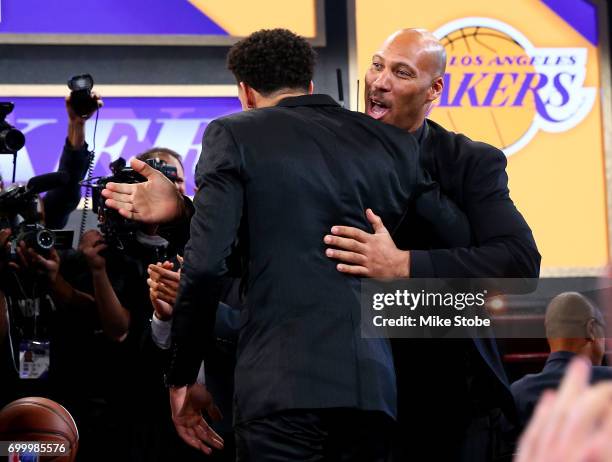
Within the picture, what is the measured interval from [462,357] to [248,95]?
→ 754mm

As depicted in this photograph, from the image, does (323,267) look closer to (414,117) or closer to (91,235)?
(414,117)

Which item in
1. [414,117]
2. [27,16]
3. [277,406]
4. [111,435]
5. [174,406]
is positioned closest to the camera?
[277,406]

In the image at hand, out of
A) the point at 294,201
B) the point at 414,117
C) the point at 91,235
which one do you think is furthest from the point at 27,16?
the point at 294,201

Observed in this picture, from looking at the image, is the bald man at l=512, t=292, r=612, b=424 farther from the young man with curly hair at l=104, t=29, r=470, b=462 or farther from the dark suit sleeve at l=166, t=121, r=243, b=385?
the dark suit sleeve at l=166, t=121, r=243, b=385

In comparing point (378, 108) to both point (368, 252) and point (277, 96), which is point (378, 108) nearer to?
point (277, 96)

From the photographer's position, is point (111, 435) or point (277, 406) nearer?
point (277, 406)

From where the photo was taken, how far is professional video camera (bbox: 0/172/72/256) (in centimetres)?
300

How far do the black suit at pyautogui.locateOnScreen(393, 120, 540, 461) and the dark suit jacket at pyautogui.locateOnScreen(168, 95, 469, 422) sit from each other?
0.32 m

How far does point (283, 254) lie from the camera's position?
166 centimetres

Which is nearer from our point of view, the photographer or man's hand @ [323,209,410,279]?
man's hand @ [323,209,410,279]

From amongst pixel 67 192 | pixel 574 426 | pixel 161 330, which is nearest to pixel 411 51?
pixel 161 330

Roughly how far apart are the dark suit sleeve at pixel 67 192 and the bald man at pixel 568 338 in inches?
70.0

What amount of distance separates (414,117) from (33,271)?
152 centimetres

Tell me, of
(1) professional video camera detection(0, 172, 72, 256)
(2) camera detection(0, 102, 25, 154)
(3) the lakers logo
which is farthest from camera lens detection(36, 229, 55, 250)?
(3) the lakers logo
